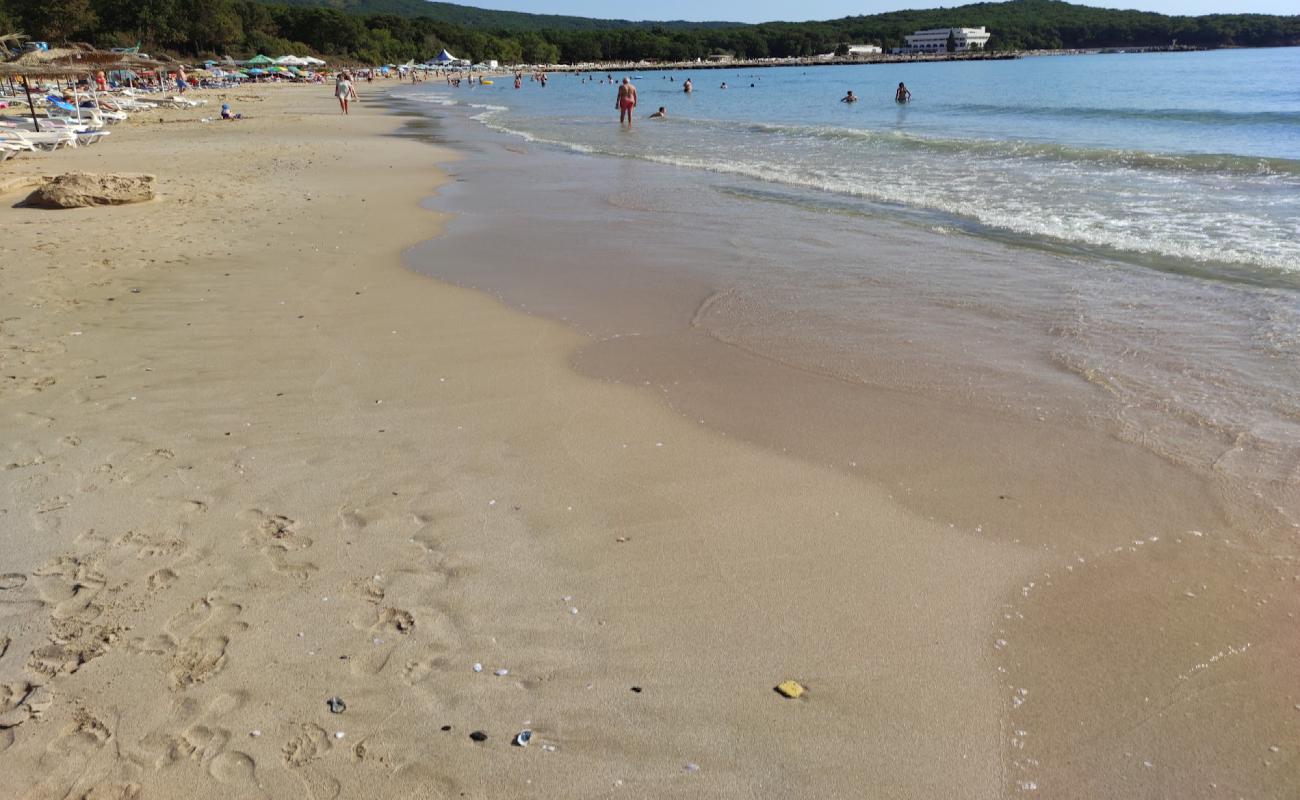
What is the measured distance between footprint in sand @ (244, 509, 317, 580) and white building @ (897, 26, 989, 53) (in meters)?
173

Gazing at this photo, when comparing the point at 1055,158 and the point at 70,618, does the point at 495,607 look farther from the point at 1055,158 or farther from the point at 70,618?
the point at 1055,158

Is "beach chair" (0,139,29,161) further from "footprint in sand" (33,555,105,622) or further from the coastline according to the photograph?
"footprint in sand" (33,555,105,622)

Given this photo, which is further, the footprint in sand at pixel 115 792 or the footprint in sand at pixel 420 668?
the footprint in sand at pixel 420 668

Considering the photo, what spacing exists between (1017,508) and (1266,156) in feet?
57.8

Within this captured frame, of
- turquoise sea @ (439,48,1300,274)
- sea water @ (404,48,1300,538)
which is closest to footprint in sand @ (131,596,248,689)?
sea water @ (404,48,1300,538)

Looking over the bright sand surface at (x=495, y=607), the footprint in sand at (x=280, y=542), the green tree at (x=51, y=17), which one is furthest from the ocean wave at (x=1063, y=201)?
the green tree at (x=51, y=17)

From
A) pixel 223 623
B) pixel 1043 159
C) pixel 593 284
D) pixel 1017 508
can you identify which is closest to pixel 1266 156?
pixel 1043 159

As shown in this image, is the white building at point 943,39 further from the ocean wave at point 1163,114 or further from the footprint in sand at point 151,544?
the footprint in sand at point 151,544

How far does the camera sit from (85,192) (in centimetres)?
1092

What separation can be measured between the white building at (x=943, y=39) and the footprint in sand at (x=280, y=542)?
17343 centimetres

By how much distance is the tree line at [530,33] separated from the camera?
8144 cm

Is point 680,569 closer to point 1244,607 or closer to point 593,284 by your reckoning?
point 1244,607

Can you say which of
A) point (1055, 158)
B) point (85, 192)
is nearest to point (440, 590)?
point (85, 192)

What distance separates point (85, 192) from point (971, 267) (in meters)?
11.4
